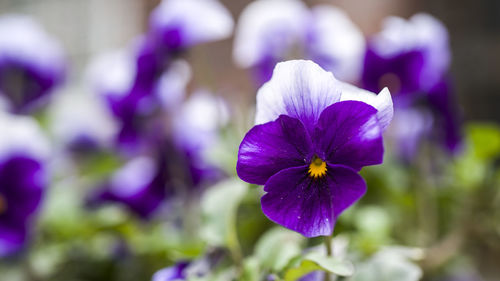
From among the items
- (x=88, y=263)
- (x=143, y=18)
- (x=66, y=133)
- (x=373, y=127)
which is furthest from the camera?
(x=143, y=18)

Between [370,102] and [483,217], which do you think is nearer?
[370,102]

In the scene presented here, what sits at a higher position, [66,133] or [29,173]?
[66,133]

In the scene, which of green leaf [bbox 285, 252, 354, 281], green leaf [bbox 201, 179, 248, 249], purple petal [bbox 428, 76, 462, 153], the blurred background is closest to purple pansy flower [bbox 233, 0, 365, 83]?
purple petal [bbox 428, 76, 462, 153]

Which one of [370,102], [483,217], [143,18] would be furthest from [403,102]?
[143,18]

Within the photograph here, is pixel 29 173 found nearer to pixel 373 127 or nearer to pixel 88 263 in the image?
pixel 88 263

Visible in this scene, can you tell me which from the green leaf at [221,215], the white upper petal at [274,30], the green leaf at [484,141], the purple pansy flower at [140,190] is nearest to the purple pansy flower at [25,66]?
the purple pansy flower at [140,190]

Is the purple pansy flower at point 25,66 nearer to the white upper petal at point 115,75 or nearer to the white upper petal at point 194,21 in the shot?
the white upper petal at point 115,75
